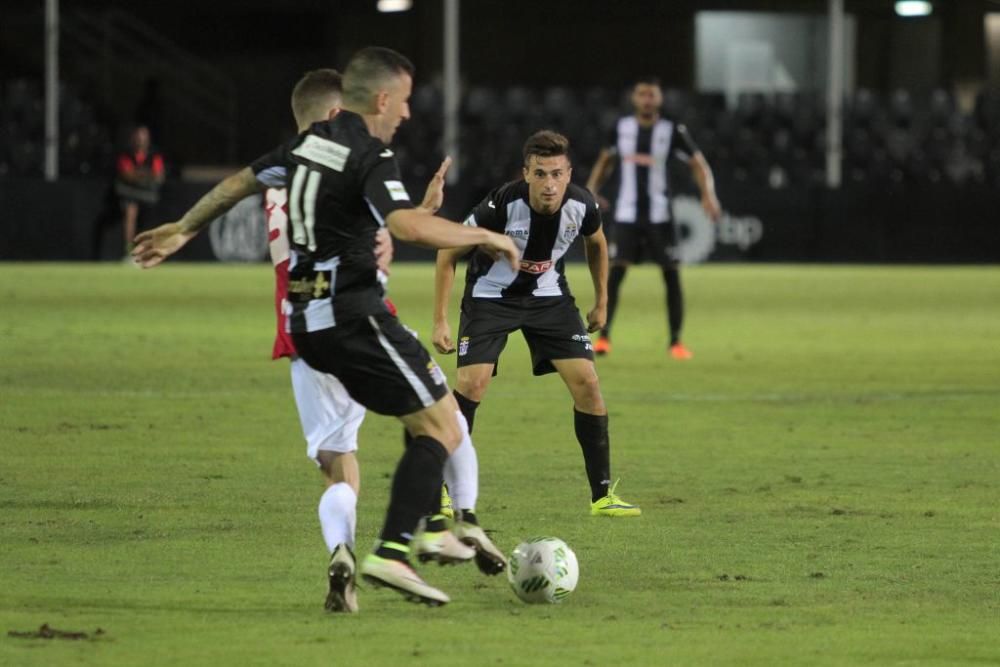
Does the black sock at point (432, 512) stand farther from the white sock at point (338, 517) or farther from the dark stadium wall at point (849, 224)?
the dark stadium wall at point (849, 224)

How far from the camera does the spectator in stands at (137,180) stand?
2867 cm

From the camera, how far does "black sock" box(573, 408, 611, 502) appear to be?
27.4ft

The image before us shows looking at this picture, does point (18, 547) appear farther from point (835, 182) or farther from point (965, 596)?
point (835, 182)

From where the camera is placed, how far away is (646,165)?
645 inches

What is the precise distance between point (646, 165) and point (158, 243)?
10.2m

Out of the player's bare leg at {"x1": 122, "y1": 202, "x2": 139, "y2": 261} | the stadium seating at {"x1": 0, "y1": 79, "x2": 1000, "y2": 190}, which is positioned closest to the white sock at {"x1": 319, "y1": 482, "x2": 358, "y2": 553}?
the player's bare leg at {"x1": 122, "y1": 202, "x2": 139, "y2": 261}

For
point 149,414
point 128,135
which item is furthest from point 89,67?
point 149,414

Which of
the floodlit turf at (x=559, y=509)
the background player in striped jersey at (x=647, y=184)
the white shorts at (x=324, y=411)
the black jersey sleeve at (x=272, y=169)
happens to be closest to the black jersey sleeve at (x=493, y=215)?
the floodlit turf at (x=559, y=509)

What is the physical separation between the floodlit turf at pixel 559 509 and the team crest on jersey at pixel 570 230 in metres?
1.16

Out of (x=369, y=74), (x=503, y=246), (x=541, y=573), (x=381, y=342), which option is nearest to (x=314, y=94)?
(x=369, y=74)

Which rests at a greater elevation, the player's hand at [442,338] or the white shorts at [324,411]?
the player's hand at [442,338]

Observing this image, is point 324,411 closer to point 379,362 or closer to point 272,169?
point 379,362

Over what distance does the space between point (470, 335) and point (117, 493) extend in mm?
1702

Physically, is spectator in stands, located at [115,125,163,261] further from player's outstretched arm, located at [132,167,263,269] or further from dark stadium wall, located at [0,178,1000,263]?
player's outstretched arm, located at [132,167,263,269]
